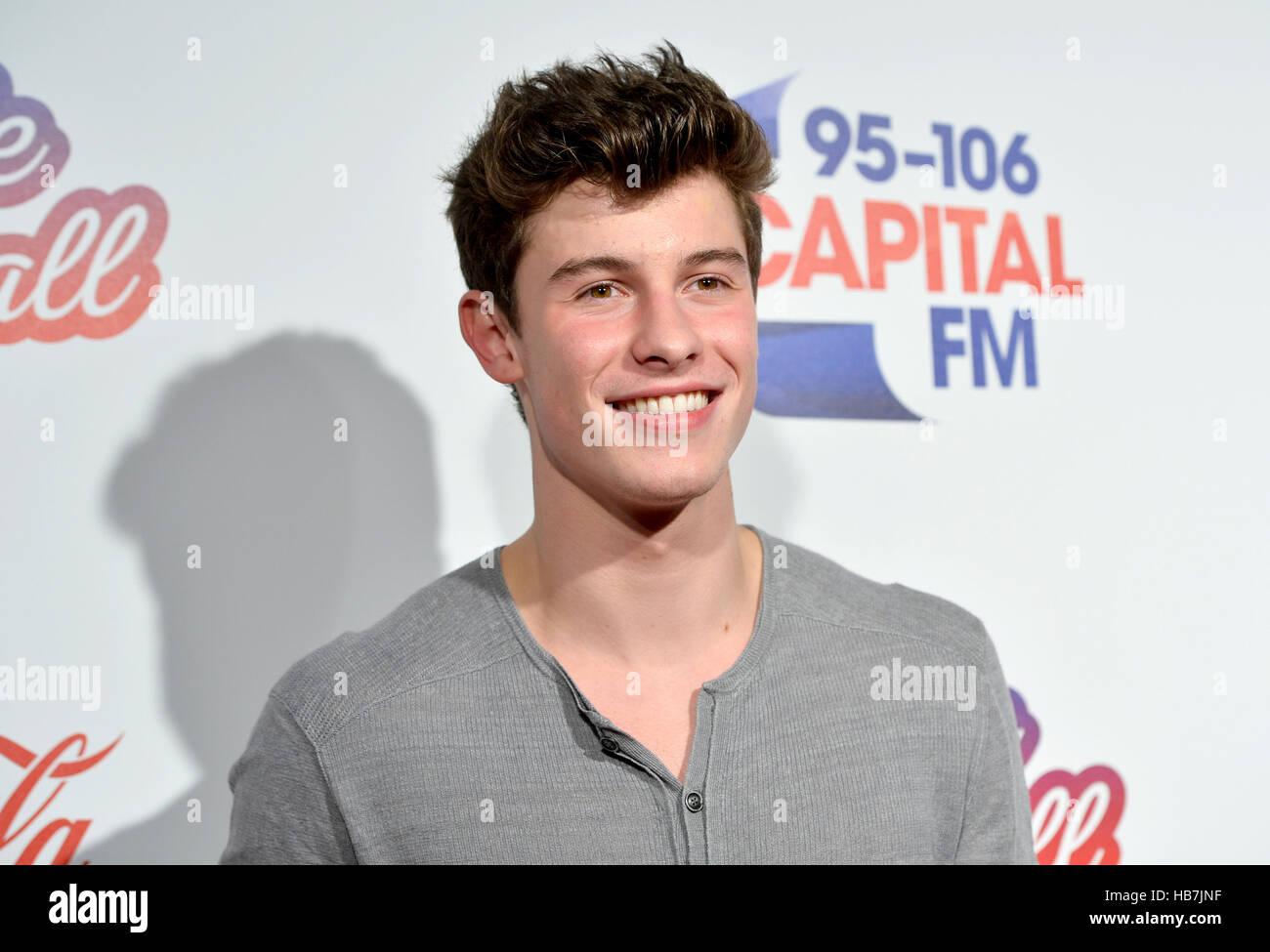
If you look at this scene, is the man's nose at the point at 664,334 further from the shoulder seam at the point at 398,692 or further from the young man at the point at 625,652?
the shoulder seam at the point at 398,692

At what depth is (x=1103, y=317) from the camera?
2.35m

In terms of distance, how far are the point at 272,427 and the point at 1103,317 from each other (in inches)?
64.0

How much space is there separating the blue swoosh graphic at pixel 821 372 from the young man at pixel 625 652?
0.68 m

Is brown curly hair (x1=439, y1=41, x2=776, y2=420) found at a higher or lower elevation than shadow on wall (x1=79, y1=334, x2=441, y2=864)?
higher

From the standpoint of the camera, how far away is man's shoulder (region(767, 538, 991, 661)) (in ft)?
5.22

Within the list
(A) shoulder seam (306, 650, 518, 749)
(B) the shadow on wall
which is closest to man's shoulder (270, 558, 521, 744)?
(A) shoulder seam (306, 650, 518, 749)

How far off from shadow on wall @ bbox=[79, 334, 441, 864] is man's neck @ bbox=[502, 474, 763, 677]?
680mm

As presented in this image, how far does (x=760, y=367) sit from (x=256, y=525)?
0.97 metres

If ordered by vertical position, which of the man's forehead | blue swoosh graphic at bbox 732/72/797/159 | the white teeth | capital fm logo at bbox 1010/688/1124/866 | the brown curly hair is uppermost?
blue swoosh graphic at bbox 732/72/797/159

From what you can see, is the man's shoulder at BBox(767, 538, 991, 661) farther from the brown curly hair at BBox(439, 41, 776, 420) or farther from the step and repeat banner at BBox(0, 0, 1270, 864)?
the step and repeat banner at BBox(0, 0, 1270, 864)

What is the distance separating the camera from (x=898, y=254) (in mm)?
2289

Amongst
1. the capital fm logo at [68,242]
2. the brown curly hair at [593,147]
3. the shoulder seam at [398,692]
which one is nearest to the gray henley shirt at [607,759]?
the shoulder seam at [398,692]
